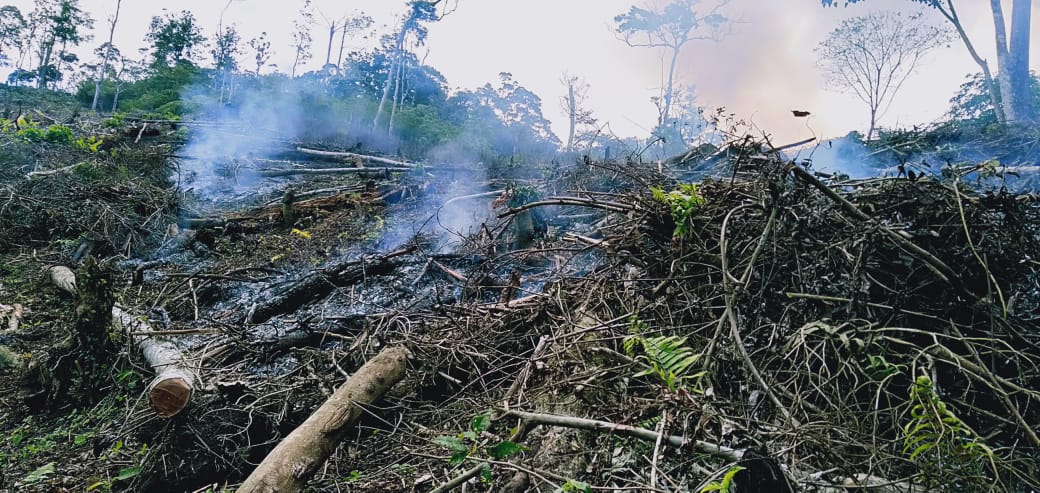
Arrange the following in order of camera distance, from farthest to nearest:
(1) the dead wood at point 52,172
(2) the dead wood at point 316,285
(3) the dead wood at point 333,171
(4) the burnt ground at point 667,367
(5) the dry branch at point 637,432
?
(3) the dead wood at point 333,171
(1) the dead wood at point 52,172
(2) the dead wood at point 316,285
(4) the burnt ground at point 667,367
(5) the dry branch at point 637,432

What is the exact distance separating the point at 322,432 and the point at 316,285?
10.9 feet

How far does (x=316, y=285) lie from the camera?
556 cm

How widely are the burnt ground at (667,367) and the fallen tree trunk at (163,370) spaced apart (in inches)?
4.5

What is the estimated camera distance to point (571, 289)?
3.52 meters

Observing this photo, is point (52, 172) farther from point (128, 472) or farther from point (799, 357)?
point (799, 357)

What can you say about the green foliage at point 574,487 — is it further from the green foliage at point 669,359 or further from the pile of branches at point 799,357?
the green foliage at point 669,359

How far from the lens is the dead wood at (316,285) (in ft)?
17.3

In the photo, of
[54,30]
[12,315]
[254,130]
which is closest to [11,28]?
[54,30]

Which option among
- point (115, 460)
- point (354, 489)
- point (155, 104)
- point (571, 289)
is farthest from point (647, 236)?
point (155, 104)

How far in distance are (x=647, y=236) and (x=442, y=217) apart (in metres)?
5.94

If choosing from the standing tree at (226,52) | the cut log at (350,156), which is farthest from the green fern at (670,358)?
the standing tree at (226,52)

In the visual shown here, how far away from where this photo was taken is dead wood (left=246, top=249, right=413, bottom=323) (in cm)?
527

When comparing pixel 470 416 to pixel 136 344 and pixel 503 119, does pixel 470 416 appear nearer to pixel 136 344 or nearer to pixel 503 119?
pixel 136 344

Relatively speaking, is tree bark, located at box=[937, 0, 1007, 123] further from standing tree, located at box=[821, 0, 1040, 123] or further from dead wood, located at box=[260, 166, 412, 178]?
dead wood, located at box=[260, 166, 412, 178]
